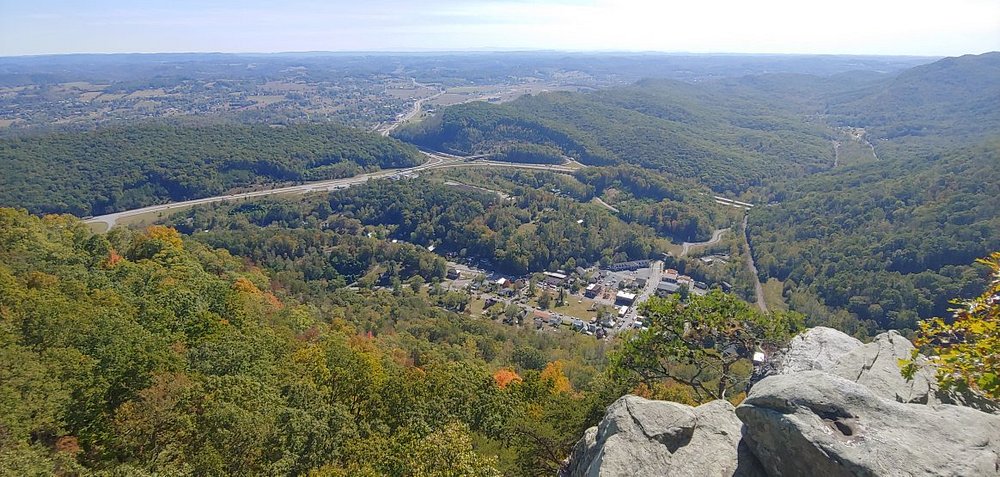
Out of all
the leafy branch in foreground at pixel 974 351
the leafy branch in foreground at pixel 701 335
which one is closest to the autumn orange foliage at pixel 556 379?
the leafy branch in foreground at pixel 701 335

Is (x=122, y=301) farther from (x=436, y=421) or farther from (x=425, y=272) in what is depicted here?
(x=425, y=272)

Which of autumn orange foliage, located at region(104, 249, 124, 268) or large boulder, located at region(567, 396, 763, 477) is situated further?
autumn orange foliage, located at region(104, 249, 124, 268)

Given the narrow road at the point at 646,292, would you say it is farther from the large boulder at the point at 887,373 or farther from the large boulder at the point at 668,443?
the large boulder at the point at 668,443

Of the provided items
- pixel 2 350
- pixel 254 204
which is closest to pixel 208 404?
pixel 2 350

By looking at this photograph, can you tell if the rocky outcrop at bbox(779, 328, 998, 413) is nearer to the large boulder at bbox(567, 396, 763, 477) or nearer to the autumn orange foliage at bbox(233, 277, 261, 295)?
the large boulder at bbox(567, 396, 763, 477)

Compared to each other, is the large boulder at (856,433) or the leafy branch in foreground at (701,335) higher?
the large boulder at (856,433)

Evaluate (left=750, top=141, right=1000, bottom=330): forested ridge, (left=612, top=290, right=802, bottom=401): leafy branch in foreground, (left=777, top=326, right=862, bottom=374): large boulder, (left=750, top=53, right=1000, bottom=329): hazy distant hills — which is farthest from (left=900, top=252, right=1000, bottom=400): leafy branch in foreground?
(left=750, top=53, right=1000, bottom=329): hazy distant hills
